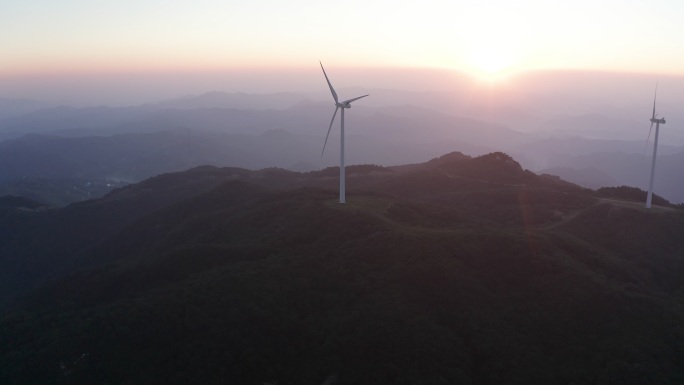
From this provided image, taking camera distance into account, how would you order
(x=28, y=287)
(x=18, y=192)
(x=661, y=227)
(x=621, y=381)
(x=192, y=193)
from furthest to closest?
(x=18, y=192) < (x=192, y=193) < (x=28, y=287) < (x=661, y=227) < (x=621, y=381)

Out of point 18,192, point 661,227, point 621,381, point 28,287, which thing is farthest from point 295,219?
point 18,192

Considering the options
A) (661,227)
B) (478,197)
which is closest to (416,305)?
(661,227)

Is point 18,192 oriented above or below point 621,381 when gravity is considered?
below

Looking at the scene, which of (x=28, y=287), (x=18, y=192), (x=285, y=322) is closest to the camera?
(x=285, y=322)

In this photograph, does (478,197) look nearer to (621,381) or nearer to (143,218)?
(621,381)

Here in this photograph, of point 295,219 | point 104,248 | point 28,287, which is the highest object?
point 295,219

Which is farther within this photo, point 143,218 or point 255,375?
point 143,218
